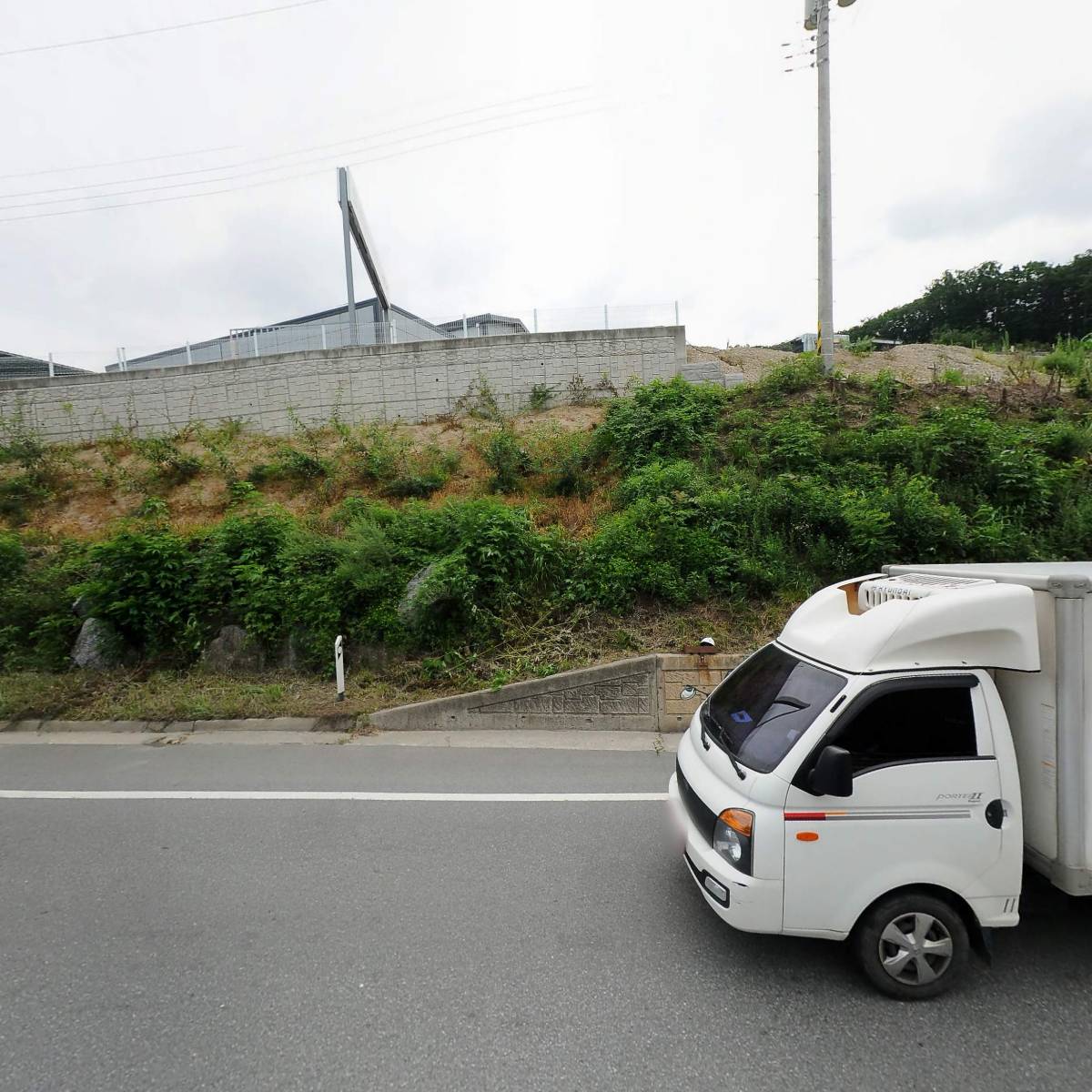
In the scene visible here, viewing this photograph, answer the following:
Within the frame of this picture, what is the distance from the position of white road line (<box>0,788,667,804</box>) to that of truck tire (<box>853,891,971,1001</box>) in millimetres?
2330

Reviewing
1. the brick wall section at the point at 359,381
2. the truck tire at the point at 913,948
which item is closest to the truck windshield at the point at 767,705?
the truck tire at the point at 913,948

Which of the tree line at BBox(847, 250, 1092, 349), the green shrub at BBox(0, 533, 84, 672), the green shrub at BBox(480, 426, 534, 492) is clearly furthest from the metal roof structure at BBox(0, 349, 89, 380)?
the tree line at BBox(847, 250, 1092, 349)

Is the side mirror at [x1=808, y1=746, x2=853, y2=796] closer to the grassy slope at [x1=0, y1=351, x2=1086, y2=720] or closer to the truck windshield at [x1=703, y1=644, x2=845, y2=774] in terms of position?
the truck windshield at [x1=703, y1=644, x2=845, y2=774]

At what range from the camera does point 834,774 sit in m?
2.70

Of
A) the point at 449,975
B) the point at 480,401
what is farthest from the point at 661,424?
the point at 449,975

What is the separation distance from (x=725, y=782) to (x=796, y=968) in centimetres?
92

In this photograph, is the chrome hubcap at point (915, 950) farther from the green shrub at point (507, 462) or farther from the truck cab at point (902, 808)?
the green shrub at point (507, 462)

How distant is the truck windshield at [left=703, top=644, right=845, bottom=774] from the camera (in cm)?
302

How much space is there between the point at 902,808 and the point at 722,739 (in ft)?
2.93

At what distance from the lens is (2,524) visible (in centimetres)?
1191

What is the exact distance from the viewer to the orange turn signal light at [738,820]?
288cm

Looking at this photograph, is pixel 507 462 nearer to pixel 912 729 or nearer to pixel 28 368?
pixel 912 729

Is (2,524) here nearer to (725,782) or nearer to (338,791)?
(338,791)

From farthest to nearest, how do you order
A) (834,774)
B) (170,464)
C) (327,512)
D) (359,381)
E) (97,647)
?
1. (359,381)
2. (170,464)
3. (327,512)
4. (97,647)
5. (834,774)
